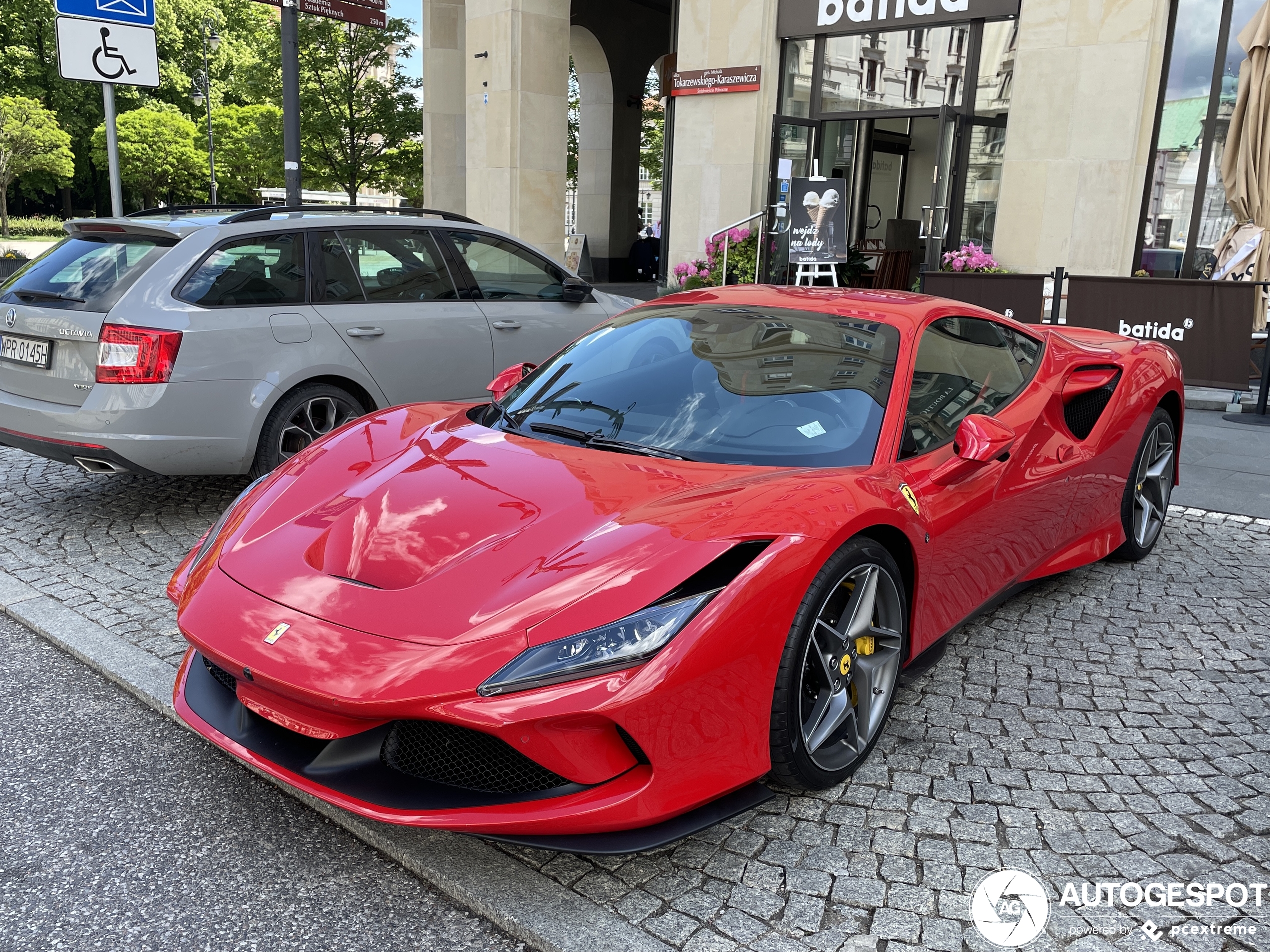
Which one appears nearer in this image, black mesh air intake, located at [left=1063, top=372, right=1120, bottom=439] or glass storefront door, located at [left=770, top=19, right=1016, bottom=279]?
black mesh air intake, located at [left=1063, top=372, right=1120, bottom=439]

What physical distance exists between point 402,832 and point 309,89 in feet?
81.7

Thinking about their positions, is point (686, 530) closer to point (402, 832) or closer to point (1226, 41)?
point (402, 832)

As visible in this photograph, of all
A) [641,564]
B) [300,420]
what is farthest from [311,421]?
[641,564]

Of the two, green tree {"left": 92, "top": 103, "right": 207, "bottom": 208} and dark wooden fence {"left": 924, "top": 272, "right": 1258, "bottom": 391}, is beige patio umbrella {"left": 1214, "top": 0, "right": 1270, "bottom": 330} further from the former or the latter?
green tree {"left": 92, "top": 103, "right": 207, "bottom": 208}

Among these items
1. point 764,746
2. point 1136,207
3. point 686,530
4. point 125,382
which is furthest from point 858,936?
point 1136,207

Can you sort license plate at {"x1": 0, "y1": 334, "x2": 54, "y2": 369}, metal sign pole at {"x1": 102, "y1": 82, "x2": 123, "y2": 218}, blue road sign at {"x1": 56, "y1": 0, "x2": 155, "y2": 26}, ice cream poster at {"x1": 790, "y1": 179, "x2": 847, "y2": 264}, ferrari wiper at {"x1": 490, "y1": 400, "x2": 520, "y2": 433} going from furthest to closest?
ice cream poster at {"x1": 790, "y1": 179, "x2": 847, "y2": 264}, metal sign pole at {"x1": 102, "y1": 82, "x2": 123, "y2": 218}, blue road sign at {"x1": 56, "y1": 0, "x2": 155, "y2": 26}, license plate at {"x1": 0, "y1": 334, "x2": 54, "y2": 369}, ferrari wiper at {"x1": 490, "y1": 400, "x2": 520, "y2": 433}

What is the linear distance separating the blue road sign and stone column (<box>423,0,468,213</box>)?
35.1 feet

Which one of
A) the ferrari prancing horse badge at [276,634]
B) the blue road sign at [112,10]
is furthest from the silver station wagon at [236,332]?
the ferrari prancing horse badge at [276,634]

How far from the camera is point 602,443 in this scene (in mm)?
3283

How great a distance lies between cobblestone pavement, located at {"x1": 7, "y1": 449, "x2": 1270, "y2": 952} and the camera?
7.85 feet

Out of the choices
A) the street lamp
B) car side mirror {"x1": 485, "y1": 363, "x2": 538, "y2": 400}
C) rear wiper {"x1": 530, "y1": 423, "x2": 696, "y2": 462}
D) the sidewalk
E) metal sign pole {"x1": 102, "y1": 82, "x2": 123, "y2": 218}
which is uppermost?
the street lamp

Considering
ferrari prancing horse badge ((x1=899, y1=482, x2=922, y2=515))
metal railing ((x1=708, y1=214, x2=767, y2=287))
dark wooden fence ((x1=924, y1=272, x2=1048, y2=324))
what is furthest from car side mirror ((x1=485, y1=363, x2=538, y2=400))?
metal railing ((x1=708, y1=214, x2=767, y2=287))

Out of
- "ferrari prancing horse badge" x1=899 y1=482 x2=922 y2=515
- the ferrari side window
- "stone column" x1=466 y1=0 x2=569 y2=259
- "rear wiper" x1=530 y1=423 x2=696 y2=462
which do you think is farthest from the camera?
"stone column" x1=466 y1=0 x2=569 y2=259

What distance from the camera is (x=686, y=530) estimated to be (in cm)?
257
